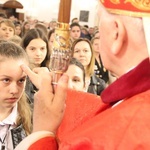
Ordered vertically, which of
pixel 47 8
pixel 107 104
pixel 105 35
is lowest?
pixel 47 8

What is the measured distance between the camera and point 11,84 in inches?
53.4

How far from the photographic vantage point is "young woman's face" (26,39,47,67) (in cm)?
268

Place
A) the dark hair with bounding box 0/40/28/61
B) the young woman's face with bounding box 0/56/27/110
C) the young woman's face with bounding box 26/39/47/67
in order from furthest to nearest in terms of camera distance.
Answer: the young woman's face with bounding box 26/39/47/67 → the dark hair with bounding box 0/40/28/61 → the young woman's face with bounding box 0/56/27/110

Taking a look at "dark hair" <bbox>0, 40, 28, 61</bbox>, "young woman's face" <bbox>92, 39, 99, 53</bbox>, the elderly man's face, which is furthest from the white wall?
the elderly man's face

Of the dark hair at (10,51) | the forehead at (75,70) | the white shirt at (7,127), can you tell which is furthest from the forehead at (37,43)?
the white shirt at (7,127)

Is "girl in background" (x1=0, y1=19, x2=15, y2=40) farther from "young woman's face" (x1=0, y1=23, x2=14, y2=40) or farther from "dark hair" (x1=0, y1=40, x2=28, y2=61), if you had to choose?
"dark hair" (x1=0, y1=40, x2=28, y2=61)

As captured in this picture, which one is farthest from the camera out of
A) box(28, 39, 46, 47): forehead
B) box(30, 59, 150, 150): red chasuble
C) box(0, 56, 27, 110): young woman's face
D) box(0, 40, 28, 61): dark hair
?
box(28, 39, 46, 47): forehead

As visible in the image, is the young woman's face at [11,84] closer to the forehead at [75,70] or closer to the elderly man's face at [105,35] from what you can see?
the elderly man's face at [105,35]

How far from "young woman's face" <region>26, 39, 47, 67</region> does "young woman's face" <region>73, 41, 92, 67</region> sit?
10.1 inches

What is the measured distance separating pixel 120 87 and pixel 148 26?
0.40 ft

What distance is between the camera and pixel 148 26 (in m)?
0.70

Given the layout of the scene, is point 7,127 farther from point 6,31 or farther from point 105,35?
point 6,31

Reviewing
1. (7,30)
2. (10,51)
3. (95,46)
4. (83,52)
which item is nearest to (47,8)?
(7,30)

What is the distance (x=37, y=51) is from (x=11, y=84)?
1.42 meters
